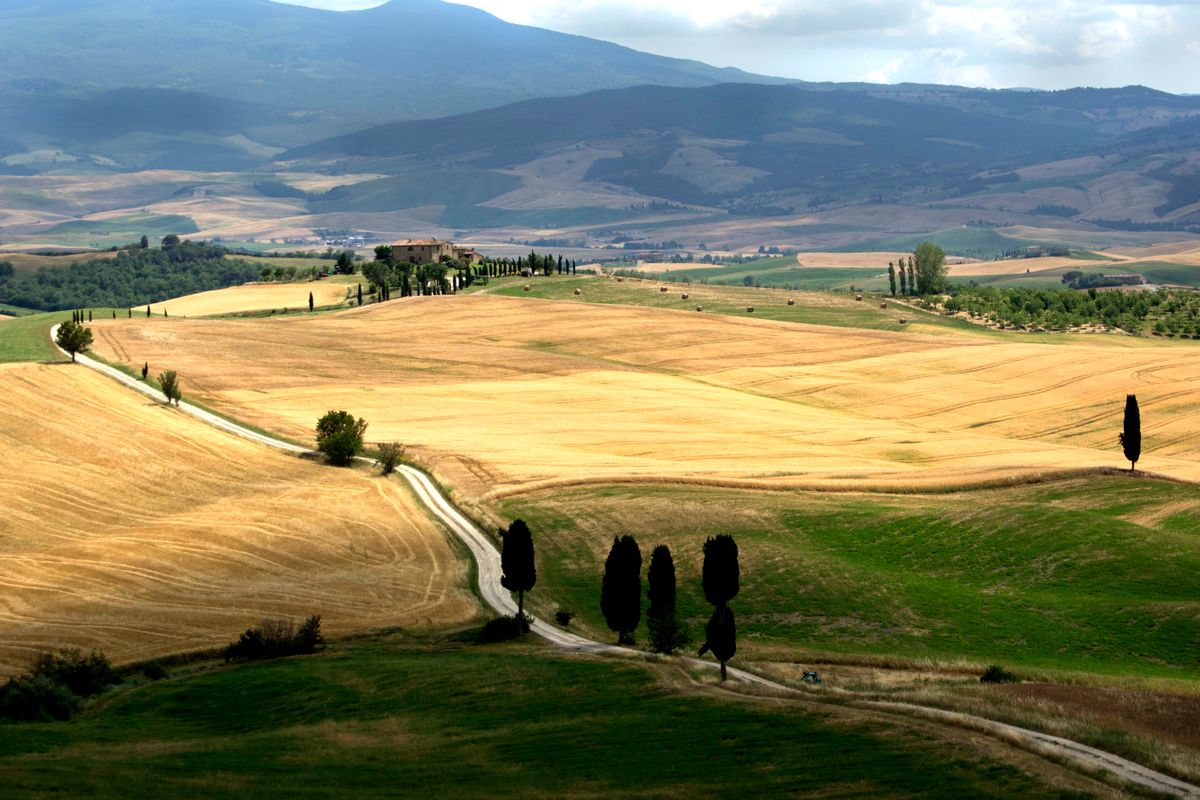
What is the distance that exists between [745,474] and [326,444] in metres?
27.9

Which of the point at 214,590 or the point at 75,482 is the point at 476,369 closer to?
the point at 75,482

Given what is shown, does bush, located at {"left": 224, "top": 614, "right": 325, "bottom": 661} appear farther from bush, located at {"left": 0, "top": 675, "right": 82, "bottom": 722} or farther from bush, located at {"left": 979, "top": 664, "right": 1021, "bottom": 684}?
bush, located at {"left": 979, "top": 664, "right": 1021, "bottom": 684}

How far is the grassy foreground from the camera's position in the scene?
37062 millimetres

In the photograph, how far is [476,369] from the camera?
145875mm

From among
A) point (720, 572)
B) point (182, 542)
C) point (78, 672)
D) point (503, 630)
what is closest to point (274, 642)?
point (78, 672)

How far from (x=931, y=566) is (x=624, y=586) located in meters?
19.7

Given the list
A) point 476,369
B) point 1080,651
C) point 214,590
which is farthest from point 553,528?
point 476,369

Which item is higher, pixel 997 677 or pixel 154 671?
pixel 154 671

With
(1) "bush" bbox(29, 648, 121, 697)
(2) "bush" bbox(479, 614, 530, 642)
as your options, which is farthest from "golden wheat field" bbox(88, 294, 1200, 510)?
(1) "bush" bbox(29, 648, 121, 697)

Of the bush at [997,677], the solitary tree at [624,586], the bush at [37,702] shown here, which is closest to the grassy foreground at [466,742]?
the bush at [37,702]

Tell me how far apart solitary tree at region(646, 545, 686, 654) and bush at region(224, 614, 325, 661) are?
13365mm

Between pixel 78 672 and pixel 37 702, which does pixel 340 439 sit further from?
pixel 37 702

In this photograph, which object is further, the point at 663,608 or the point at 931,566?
the point at 931,566

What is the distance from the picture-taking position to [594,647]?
58.7 meters
